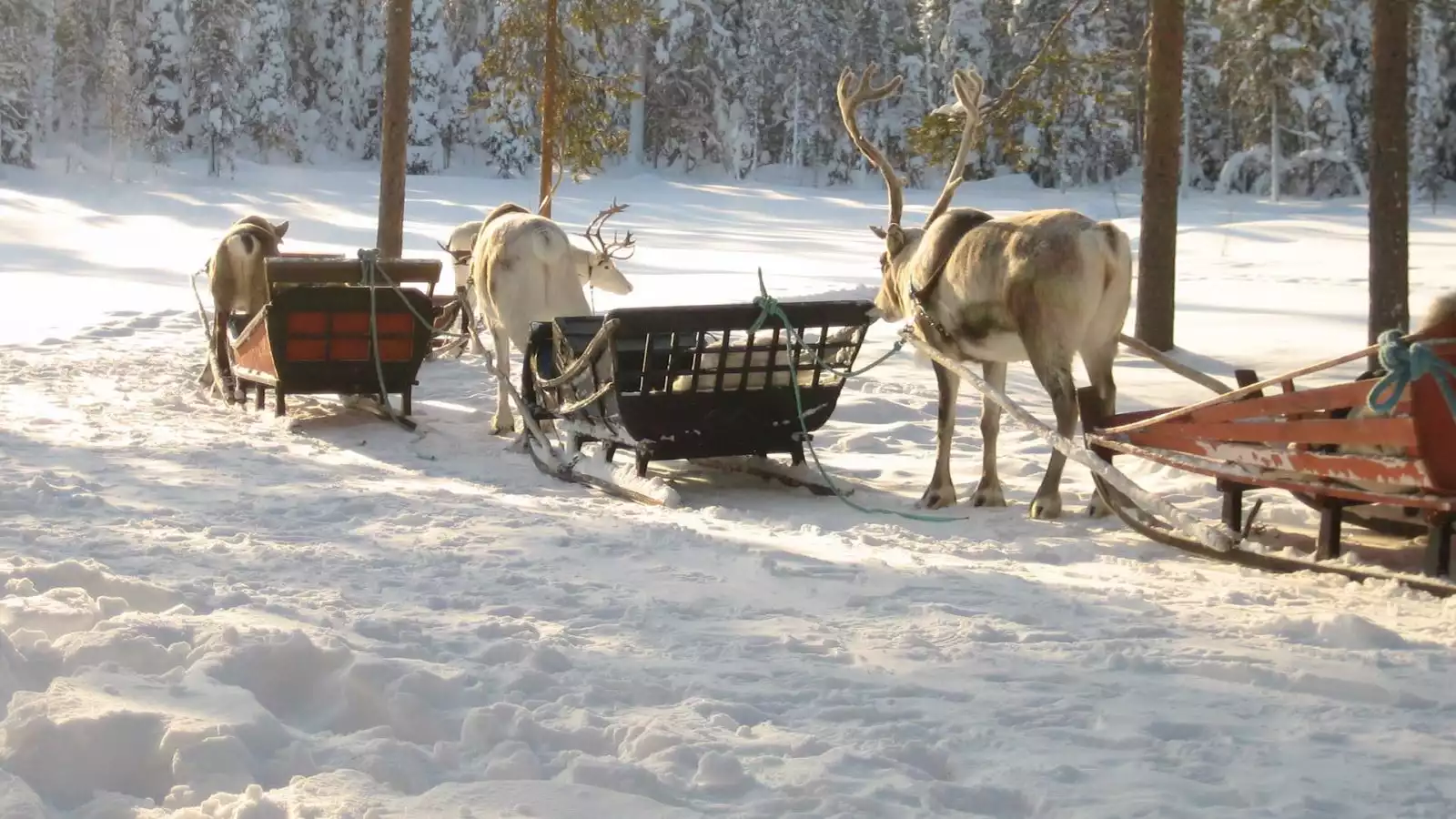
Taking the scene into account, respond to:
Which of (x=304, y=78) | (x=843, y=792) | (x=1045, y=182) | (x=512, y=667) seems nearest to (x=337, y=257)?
(x=512, y=667)

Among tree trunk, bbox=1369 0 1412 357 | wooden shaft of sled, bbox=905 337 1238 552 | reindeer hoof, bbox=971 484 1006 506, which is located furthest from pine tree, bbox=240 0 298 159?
wooden shaft of sled, bbox=905 337 1238 552

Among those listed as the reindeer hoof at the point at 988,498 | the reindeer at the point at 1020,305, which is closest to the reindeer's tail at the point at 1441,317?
the reindeer at the point at 1020,305

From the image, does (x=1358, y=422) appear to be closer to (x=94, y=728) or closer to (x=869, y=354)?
(x=94, y=728)

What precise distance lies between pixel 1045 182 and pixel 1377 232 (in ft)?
149

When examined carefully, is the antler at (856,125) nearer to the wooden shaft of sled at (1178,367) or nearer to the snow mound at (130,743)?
the wooden shaft of sled at (1178,367)

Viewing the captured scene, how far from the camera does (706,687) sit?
4.63 metres

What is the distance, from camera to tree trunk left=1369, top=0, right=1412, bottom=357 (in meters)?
11.2

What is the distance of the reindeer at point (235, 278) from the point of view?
12.8 meters

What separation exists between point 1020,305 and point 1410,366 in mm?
2561

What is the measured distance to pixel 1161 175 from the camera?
1357 centimetres

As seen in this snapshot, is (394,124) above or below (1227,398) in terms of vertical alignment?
above

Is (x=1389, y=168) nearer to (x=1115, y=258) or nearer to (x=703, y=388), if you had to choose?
(x=1115, y=258)

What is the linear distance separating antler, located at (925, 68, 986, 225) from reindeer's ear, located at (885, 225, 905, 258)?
0.58 feet

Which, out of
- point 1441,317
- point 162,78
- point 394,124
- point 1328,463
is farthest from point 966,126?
point 162,78
